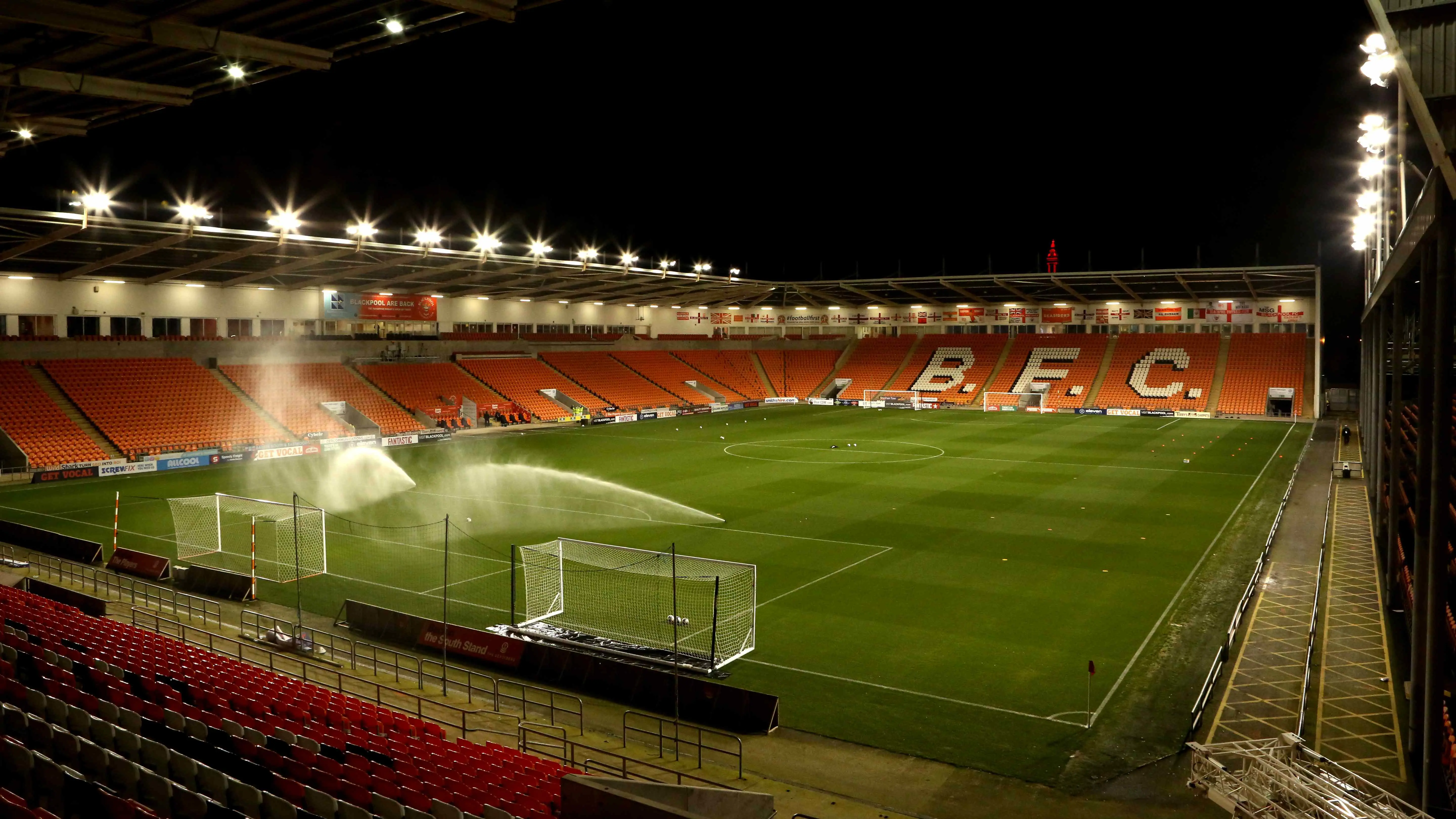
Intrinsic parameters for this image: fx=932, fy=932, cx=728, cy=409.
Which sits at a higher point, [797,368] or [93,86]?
[93,86]

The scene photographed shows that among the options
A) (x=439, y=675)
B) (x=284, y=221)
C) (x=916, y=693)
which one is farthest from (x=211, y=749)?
(x=284, y=221)

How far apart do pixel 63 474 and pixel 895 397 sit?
169 ft

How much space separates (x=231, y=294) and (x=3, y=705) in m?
→ 45.2

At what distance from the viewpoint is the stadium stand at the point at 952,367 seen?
68.5m

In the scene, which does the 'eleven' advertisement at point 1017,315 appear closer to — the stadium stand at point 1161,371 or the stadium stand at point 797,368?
the stadium stand at point 1161,371

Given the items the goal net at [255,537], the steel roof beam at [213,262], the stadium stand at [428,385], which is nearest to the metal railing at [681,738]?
the goal net at [255,537]

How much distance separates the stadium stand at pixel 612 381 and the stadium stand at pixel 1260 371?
35.6 meters

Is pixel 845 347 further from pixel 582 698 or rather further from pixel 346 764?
pixel 346 764

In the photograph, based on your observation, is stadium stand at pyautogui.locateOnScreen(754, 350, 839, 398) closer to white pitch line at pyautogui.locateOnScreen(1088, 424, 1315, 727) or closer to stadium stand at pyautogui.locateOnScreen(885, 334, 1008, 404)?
stadium stand at pyautogui.locateOnScreen(885, 334, 1008, 404)

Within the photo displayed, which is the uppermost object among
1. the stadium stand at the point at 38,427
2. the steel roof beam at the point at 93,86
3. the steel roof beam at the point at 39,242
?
the steel roof beam at the point at 39,242

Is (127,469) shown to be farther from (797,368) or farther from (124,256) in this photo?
(797,368)

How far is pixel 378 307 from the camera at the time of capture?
173ft

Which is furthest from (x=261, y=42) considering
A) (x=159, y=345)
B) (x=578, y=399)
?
(x=578, y=399)

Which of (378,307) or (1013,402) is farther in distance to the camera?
(1013,402)
